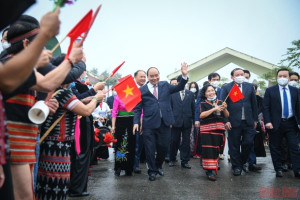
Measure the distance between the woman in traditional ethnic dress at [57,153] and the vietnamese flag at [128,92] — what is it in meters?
2.19

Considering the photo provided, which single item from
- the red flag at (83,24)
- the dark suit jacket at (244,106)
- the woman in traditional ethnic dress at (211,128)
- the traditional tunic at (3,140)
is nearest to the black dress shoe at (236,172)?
the woman in traditional ethnic dress at (211,128)

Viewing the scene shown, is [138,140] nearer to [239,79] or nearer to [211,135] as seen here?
[211,135]

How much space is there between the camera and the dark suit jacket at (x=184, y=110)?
8.24 meters

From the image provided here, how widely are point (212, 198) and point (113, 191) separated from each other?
1636 mm

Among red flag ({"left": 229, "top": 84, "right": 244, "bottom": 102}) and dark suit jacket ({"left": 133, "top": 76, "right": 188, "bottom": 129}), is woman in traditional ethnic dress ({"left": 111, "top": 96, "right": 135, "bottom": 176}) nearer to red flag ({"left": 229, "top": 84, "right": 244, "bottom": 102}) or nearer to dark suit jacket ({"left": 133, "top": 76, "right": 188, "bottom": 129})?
dark suit jacket ({"left": 133, "top": 76, "right": 188, "bottom": 129})

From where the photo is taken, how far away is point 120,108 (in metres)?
6.92

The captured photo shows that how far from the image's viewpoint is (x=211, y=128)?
6.49m

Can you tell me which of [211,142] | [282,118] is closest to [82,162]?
[211,142]

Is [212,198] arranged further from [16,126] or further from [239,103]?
[16,126]

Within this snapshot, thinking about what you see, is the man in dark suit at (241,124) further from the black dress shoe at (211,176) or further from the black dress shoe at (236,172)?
the black dress shoe at (211,176)

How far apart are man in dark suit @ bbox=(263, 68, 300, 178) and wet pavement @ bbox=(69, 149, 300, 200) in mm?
483

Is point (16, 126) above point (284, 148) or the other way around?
above

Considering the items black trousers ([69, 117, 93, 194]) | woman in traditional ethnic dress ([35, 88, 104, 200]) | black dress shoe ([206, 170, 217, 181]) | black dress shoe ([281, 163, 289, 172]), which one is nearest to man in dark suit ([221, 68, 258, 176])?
black dress shoe ([206, 170, 217, 181])

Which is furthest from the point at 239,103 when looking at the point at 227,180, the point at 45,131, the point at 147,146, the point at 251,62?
the point at 251,62
